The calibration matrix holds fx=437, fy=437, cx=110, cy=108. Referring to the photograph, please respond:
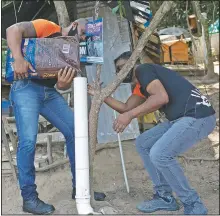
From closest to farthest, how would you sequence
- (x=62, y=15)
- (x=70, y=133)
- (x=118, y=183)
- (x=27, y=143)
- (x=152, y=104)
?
(x=152, y=104) < (x=27, y=143) < (x=70, y=133) < (x=62, y=15) < (x=118, y=183)

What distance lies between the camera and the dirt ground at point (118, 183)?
13.8 feet

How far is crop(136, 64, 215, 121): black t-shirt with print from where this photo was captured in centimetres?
363

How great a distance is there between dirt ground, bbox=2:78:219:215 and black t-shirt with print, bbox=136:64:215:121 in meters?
0.97

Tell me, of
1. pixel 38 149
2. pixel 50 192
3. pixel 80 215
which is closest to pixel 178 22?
pixel 38 149

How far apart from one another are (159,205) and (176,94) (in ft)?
3.42

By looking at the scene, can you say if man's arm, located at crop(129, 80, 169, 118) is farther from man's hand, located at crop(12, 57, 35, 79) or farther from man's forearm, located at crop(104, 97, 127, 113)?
man's hand, located at crop(12, 57, 35, 79)

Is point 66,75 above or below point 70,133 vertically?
above

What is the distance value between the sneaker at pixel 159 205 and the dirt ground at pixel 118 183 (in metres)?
0.06

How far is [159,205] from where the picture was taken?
13.0 feet

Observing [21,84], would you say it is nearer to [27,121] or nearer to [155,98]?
[27,121]

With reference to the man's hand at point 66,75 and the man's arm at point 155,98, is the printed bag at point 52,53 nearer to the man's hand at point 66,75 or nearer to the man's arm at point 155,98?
the man's hand at point 66,75

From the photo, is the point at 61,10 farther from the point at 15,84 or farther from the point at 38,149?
the point at 38,149

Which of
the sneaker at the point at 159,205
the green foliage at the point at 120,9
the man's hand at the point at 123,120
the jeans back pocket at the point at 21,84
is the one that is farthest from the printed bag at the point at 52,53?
A: the sneaker at the point at 159,205

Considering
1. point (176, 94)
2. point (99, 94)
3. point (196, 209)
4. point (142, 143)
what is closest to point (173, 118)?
point (176, 94)
